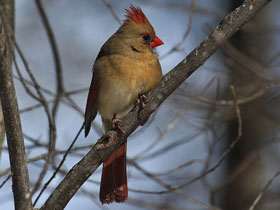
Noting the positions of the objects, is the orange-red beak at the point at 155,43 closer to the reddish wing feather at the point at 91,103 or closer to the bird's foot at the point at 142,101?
the reddish wing feather at the point at 91,103

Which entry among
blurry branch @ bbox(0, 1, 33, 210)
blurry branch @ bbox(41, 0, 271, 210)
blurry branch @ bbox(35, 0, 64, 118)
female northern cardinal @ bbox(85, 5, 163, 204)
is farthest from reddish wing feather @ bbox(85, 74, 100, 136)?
blurry branch @ bbox(0, 1, 33, 210)

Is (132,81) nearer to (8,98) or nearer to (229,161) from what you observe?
(8,98)

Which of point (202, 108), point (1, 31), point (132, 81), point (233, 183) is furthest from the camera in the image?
point (233, 183)

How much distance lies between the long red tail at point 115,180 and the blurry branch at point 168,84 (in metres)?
0.73

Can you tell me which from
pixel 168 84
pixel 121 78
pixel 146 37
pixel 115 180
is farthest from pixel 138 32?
pixel 168 84

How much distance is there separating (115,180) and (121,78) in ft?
2.27

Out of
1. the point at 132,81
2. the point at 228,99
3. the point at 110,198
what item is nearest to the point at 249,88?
the point at 228,99

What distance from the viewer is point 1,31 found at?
2.21 metres

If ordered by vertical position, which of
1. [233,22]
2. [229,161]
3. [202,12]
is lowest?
[233,22]

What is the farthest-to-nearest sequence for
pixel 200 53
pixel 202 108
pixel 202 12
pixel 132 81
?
pixel 202 12
pixel 202 108
pixel 132 81
pixel 200 53

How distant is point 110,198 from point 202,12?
2334 mm

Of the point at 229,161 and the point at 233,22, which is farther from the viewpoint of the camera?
the point at 229,161

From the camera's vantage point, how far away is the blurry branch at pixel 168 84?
236 cm

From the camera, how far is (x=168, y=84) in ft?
7.97
